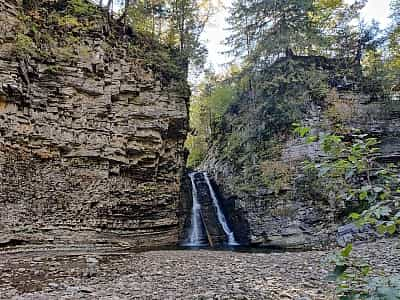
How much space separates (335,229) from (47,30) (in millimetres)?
13576

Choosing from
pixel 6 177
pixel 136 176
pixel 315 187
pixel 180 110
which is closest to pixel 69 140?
pixel 6 177

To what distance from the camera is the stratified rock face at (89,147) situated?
10.3 m

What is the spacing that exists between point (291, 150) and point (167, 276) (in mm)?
11235

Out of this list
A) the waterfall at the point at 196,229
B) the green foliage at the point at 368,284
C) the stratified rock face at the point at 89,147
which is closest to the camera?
the green foliage at the point at 368,284

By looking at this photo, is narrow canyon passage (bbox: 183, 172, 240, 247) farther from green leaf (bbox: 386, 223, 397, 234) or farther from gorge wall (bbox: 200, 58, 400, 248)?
green leaf (bbox: 386, 223, 397, 234)

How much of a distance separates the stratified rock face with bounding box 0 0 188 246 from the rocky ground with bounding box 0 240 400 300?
186 centimetres

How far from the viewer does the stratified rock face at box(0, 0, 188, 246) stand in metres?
10.3

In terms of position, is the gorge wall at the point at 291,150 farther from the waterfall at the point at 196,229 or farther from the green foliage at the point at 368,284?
the green foliage at the point at 368,284

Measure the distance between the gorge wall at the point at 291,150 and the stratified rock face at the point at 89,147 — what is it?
4.01m

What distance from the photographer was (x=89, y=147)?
1223 centimetres

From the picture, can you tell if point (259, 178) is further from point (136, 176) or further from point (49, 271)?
point (49, 271)

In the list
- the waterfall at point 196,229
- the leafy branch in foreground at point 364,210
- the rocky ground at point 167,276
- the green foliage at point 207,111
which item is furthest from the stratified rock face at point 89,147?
the leafy branch in foreground at point 364,210

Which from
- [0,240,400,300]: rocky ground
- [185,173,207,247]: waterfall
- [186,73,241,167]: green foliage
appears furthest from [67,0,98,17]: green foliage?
[186,73,241,167]: green foliage

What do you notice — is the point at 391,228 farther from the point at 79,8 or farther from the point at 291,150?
the point at 291,150
